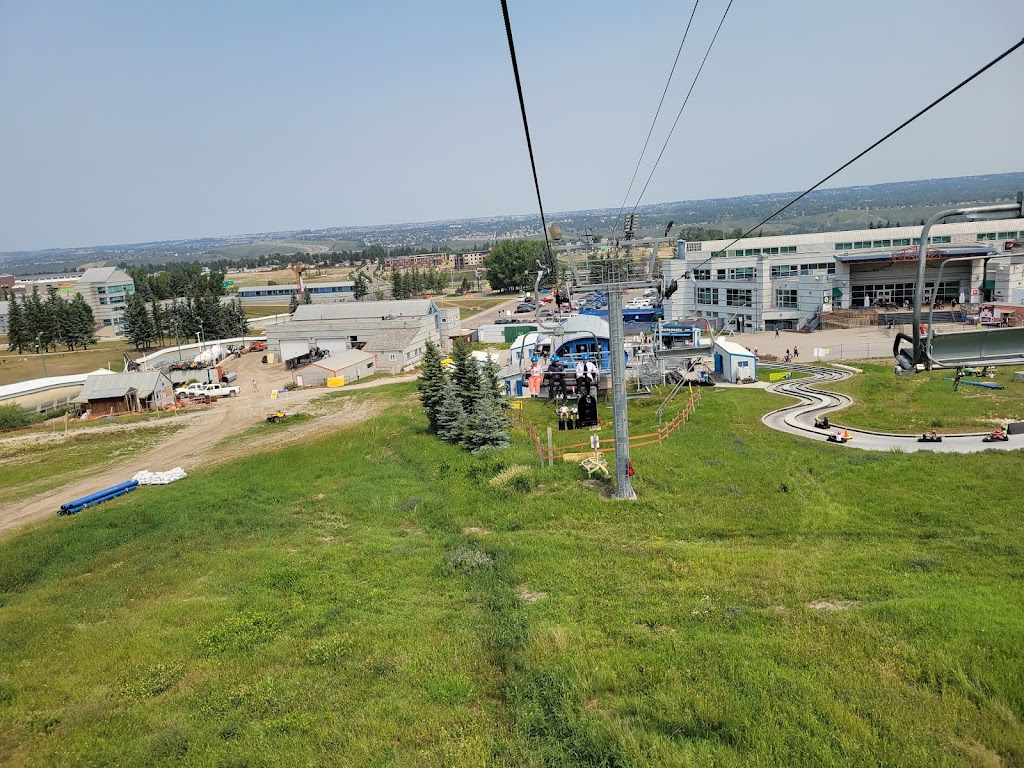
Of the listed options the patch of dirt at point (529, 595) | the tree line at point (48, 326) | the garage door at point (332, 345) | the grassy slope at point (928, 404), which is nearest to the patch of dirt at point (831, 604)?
the patch of dirt at point (529, 595)

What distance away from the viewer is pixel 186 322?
83.4 meters

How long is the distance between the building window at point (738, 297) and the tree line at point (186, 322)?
208 feet

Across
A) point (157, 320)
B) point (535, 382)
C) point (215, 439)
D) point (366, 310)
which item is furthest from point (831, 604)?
point (157, 320)

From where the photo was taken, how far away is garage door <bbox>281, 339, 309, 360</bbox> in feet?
209

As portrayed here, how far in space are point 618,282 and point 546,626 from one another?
356 inches

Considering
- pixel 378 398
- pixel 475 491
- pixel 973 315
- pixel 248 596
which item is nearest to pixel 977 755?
pixel 248 596

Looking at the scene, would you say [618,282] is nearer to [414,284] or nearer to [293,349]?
[293,349]

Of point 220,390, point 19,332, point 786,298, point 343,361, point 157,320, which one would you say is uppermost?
point 19,332

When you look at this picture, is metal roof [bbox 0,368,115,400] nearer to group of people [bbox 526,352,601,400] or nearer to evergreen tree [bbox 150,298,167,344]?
group of people [bbox 526,352,601,400]

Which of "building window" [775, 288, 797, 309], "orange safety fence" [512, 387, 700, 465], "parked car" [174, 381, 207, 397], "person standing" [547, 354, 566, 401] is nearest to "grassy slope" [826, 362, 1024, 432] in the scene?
"orange safety fence" [512, 387, 700, 465]

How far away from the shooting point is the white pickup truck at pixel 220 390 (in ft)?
161

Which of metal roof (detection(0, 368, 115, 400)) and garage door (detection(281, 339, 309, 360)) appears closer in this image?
metal roof (detection(0, 368, 115, 400))

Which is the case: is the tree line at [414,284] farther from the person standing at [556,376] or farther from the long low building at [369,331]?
the person standing at [556,376]

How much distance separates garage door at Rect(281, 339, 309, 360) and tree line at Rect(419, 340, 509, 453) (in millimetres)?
37776
